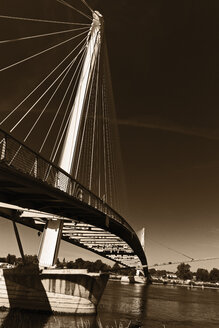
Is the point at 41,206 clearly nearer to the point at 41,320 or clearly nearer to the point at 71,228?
the point at 41,320

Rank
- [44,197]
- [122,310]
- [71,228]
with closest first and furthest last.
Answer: [44,197], [71,228], [122,310]

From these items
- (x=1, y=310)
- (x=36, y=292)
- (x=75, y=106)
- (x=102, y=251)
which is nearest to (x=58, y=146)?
(x=75, y=106)

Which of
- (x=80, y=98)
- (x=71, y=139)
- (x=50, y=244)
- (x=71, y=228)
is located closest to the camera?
(x=71, y=139)

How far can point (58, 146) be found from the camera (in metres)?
21.5

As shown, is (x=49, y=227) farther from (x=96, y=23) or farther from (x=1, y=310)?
(x=96, y=23)

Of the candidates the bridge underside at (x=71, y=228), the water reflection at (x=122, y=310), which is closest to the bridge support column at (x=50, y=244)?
the bridge underside at (x=71, y=228)

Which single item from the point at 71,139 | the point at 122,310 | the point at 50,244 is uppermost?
the point at 71,139

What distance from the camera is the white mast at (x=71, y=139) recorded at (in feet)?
69.9

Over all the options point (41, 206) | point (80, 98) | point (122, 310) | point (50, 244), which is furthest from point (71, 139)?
point (122, 310)

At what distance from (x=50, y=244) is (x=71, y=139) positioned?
7.10 m

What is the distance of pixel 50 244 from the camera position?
22938 mm

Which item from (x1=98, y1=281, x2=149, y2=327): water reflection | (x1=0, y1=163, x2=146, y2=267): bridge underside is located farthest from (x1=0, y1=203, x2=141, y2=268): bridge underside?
(x1=98, y1=281, x2=149, y2=327): water reflection

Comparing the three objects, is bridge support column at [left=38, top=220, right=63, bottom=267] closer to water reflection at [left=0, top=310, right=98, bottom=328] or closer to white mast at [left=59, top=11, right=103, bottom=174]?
water reflection at [left=0, top=310, right=98, bottom=328]

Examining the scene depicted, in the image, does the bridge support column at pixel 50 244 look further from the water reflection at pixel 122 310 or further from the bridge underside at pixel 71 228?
the water reflection at pixel 122 310
